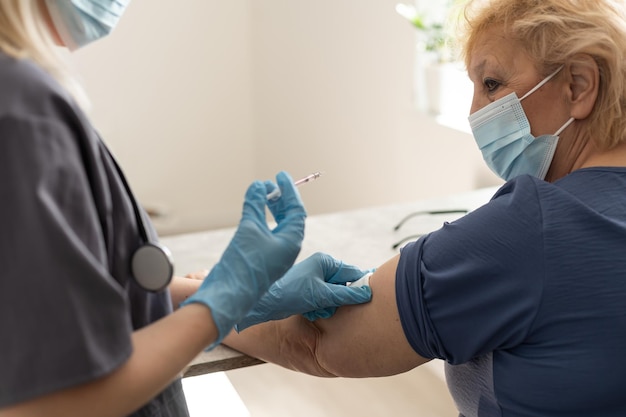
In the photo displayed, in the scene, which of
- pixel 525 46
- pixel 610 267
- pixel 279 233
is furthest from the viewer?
pixel 525 46

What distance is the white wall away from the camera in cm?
359

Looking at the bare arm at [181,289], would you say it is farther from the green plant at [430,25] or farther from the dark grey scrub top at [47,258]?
the green plant at [430,25]

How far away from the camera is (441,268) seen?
46.2 inches

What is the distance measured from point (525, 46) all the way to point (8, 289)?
35.6 inches

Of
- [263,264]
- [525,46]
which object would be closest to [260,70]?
[525,46]

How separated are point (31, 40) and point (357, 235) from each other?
1.41 meters

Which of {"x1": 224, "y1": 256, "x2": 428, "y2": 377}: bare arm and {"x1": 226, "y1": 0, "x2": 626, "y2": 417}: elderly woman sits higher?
{"x1": 226, "y1": 0, "x2": 626, "y2": 417}: elderly woman

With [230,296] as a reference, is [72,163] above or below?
A: above

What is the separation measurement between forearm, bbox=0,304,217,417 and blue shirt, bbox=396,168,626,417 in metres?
0.45

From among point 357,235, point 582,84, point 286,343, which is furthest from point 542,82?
point 357,235

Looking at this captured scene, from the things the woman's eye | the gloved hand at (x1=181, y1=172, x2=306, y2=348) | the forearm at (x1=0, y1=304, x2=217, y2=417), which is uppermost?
the woman's eye

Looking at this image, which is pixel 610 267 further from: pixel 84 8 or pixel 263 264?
pixel 84 8

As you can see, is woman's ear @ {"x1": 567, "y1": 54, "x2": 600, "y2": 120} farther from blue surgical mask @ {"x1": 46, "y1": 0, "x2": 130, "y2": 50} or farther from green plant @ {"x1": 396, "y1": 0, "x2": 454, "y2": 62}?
green plant @ {"x1": 396, "y1": 0, "x2": 454, "y2": 62}

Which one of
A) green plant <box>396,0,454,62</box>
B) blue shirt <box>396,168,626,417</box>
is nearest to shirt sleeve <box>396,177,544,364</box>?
blue shirt <box>396,168,626,417</box>
